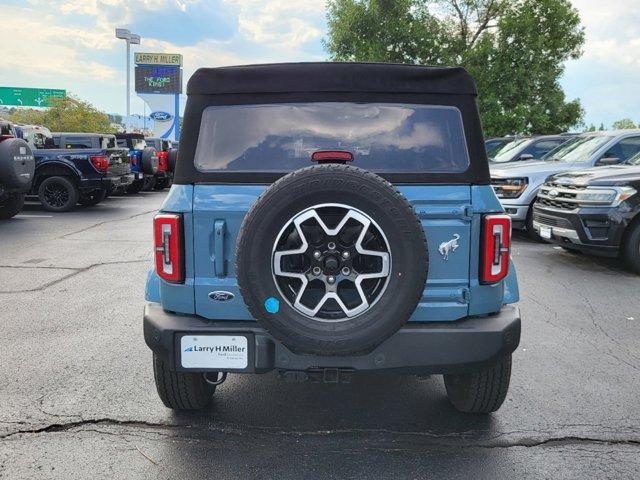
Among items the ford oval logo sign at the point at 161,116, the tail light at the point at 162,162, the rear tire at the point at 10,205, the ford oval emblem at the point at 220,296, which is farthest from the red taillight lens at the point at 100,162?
the ford oval logo sign at the point at 161,116

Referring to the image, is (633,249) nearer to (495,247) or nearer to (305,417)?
(495,247)

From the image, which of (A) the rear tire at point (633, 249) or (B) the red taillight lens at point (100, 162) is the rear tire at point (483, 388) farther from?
(B) the red taillight lens at point (100, 162)

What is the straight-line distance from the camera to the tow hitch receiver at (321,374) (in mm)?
2949

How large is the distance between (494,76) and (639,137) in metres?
17.1

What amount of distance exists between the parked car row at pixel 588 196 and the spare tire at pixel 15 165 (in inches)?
330

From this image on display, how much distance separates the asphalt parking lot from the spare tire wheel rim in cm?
82

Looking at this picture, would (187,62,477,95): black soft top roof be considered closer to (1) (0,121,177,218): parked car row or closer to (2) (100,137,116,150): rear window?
(1) (0,121,177,218): parked car row

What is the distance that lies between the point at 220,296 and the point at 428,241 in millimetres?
1034

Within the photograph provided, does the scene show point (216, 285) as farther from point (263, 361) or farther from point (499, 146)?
point (499, 146)

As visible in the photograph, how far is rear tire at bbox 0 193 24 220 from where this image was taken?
493 inches

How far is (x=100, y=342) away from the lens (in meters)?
4.90

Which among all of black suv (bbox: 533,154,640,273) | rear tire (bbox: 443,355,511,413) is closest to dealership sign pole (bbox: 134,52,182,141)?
black suv (bbox: 533,154,640,273)

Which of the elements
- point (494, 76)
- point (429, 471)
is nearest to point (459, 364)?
point (429, 471)

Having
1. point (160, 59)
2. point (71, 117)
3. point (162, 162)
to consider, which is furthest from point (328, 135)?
point (160, 59)
